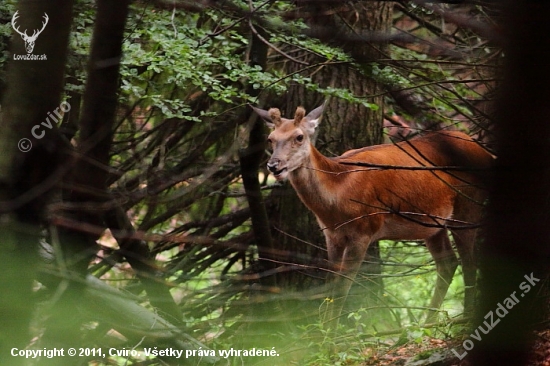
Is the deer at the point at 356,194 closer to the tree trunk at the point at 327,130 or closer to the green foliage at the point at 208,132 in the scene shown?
the green foliage at the point at 208,132

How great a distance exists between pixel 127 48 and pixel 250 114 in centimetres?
188

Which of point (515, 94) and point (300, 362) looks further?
point (300, 362)

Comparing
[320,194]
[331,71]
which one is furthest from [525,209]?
[331,71]

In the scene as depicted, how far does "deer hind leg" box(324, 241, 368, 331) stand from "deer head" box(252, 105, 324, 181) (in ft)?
3.20

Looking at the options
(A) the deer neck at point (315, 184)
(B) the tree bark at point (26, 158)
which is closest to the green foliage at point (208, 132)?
(A) the deer neck at point (315, 184)

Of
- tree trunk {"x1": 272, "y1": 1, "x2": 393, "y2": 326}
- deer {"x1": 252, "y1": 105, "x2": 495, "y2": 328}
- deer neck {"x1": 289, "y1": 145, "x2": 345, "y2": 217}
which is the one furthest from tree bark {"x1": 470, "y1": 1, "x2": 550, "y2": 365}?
tree trunk {"x1": 272, "y1": 1, "x2": 393, "y2": 326}

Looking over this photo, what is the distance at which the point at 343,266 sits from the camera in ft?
21.9

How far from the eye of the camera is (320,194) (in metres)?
6.91

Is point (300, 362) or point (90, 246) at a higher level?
point (90, 246)

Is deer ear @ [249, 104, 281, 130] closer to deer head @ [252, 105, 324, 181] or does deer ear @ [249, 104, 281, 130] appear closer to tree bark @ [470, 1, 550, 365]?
deer head @ [252, 105, 324, 181]

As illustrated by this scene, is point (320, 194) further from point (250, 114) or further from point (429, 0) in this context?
point (429, 0)

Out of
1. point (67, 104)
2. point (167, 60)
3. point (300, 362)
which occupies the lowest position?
point (300, 362)

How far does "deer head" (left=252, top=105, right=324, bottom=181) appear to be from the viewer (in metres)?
6.51

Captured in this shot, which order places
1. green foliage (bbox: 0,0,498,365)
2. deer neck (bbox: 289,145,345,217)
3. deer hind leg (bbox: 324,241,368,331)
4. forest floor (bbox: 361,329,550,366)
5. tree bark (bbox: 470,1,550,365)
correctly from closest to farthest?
1. tree bark (bbox: 470,1,550,365)
2. forest floor (bbox: 361,329,550,366)
3. green foliage (bbox: 0,0,498,365)
4. deer hind leg (bbox: 324,241,368,331)
5. deer neck (bbox: 289,145,345,217)
